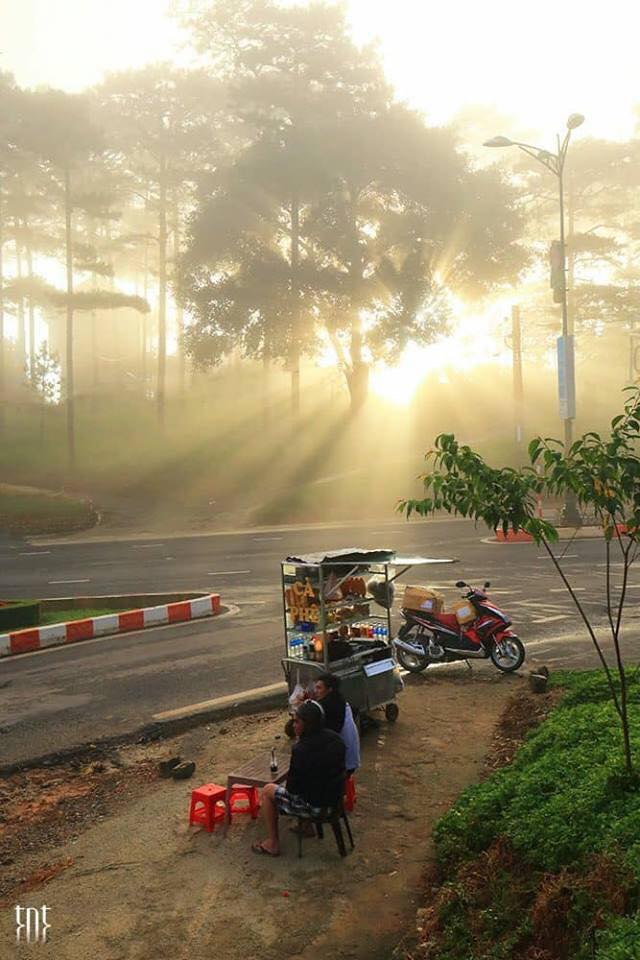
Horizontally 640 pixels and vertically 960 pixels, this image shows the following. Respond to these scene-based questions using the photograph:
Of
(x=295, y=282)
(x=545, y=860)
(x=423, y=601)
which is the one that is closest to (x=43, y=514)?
(x=295, y=282)

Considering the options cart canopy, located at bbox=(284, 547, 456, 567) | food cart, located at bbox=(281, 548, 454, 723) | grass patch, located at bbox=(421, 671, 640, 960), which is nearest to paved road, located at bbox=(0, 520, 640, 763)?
food cart, located at bbox=(281, 548, 454, 723)

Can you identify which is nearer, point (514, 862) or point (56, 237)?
point (514, 862)

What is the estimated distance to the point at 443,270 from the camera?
43938 millimetres

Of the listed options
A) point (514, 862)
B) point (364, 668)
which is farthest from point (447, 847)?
point (364, 668)

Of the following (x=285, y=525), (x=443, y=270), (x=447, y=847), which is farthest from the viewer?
(x=443, y=270)

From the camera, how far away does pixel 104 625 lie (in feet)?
53.0

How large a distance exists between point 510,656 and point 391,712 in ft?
9.36

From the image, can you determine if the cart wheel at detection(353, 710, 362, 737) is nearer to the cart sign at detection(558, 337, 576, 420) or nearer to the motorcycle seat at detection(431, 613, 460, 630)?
the motorcycle seat at detection(431, 613, 460, 630)

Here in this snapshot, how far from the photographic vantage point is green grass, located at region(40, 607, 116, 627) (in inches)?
658

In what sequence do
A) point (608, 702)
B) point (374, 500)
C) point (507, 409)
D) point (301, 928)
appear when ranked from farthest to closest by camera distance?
point (507, 409) → point (374, 500) → point (608, 702) → point (301, 928)

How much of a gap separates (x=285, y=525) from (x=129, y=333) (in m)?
65.0

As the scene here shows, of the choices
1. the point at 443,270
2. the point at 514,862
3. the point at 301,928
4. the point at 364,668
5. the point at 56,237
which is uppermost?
the point at 56,237

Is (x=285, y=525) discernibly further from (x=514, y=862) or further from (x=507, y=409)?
(x=514, y=862)

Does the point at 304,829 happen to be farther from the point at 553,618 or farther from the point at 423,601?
the point at 553,618
